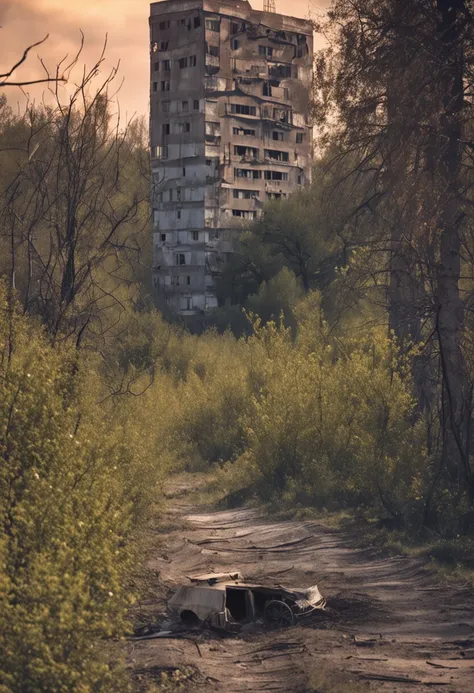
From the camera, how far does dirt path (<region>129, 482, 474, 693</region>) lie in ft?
32.2

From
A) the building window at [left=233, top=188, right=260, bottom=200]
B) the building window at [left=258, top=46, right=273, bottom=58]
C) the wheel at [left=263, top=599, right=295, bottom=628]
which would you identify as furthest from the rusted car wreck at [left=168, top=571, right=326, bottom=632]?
the building window at [left=258, top=46, right=273, bottom=58]

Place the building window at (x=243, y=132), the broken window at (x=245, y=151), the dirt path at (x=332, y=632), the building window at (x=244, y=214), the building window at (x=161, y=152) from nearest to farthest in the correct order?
1. the dirt path at (x=332, y=632)
2. the building window at (x=161, y=152)
3. the building window at (x=243, y=132)
4. the building window at (x=244, y=214)
5. the broken window at (x=245, y=151)

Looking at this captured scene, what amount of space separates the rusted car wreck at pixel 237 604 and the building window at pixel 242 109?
46050mm

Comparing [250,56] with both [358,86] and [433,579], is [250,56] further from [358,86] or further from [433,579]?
[433,579]

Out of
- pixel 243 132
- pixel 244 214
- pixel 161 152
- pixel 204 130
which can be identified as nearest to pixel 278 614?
pixel 204 130

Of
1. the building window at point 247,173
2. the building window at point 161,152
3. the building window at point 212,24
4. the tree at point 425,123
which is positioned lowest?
the tree at point 425,123

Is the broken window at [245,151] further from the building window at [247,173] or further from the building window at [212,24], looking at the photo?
the building window at [212,24]

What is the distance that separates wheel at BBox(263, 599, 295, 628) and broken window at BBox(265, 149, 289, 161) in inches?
1914

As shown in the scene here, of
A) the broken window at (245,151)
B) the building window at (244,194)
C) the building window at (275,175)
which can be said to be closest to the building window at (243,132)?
the broken window at (245,151)

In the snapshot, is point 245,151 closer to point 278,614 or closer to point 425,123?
point 425,123

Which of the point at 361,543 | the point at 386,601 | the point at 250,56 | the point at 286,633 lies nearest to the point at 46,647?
the point at 286,633

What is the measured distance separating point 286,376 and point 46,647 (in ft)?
45.0

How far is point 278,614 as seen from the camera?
1188 cm

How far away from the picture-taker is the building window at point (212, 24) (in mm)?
53656
